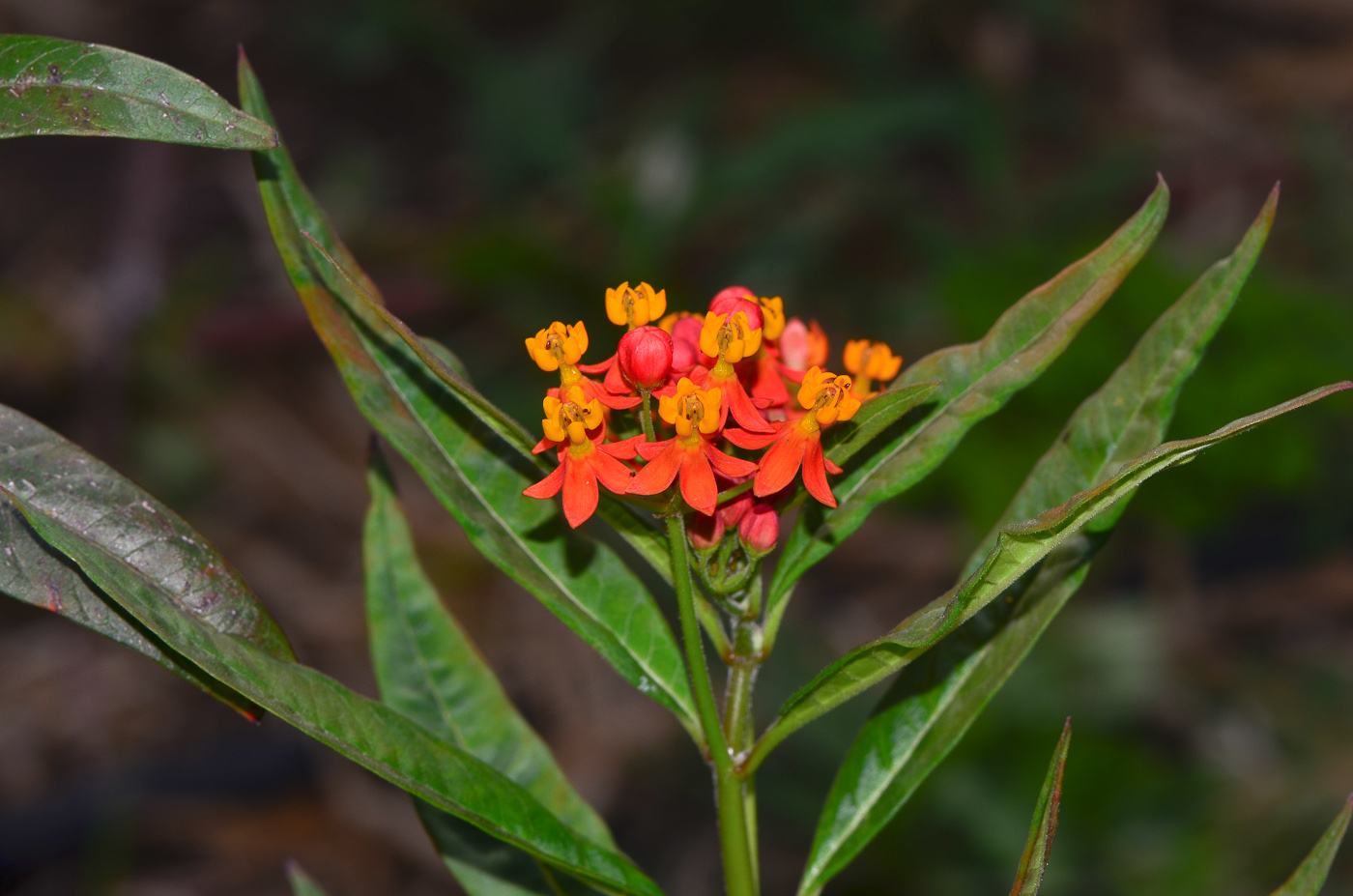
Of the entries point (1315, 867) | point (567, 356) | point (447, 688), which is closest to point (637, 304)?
point (567, 356)

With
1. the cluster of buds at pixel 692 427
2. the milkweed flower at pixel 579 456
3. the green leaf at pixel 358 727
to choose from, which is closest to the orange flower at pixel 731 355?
the cluster of buds at pixel 692 427

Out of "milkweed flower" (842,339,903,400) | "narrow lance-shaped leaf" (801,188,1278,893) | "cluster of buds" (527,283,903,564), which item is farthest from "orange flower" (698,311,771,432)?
"narrow lance-shaped leaf" (801,188,1278,893)

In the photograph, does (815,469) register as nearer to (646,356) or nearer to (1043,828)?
(646,356)

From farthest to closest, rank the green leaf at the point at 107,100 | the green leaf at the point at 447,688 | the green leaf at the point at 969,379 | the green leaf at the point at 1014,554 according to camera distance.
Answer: the green leaf at the point at 447,688 → the green leaf at the point at 969,379 → the green leaf at the point at 107,100 → the green leaf at the point at 1014,554

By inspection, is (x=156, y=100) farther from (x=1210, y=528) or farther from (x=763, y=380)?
(x=1210, y=528)

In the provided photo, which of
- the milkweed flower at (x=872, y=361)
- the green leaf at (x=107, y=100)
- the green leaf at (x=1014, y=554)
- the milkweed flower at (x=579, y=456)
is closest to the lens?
the green leaf at (x=1014, y=554)

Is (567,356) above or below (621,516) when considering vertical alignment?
above

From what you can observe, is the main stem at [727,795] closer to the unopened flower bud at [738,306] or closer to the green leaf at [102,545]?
the unopened flower bud at [738,306]

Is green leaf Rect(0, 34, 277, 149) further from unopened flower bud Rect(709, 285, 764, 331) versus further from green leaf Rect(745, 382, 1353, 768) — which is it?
green leaf Rect(745, 382, 1353, 768)
